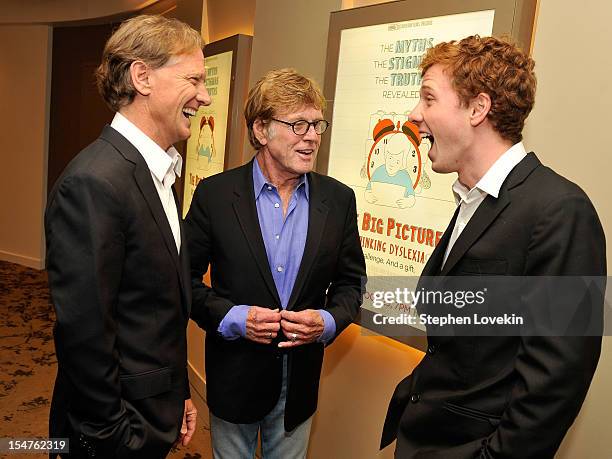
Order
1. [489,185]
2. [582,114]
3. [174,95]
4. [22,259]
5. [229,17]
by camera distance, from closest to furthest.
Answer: [489,185], [174,95], [582,114], [229,17], [22,259]

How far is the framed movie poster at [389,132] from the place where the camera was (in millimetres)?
2287

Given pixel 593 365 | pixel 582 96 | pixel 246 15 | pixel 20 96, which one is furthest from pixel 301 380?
pixel 20 96

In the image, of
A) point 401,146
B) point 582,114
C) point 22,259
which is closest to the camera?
point 582,114

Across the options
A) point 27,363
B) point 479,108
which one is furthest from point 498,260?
point 27,363

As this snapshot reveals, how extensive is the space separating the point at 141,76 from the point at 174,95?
0.10 metres

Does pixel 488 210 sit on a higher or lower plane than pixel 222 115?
lower

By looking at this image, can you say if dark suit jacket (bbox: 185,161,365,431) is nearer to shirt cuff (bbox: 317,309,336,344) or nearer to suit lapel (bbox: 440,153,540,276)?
shirt cuff (bbox: 317,309,336,344)

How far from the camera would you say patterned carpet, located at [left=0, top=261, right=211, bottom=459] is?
370 cm

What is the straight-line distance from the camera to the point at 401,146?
2465 mm

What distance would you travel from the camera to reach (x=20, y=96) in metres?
8.34

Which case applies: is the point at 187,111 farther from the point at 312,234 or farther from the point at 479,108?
the point at 479,108

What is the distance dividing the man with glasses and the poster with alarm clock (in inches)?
13.0

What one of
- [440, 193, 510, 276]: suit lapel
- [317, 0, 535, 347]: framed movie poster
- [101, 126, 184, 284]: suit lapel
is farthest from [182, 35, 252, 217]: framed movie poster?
[440, 193, 510, 276]: suit lapel
